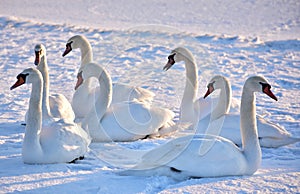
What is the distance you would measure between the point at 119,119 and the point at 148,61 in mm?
Result: 3665

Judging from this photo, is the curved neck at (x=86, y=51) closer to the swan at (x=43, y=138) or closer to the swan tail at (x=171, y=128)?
the swan tail at (x=171, y=128)

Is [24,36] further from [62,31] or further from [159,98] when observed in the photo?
[159,98]

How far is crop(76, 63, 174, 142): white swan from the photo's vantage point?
648 cm

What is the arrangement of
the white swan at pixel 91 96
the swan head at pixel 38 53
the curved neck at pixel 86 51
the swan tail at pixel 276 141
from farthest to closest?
1. the curved neck at pixel 86 51
2. the white swan at pixel 91 96
3. the swan head at pixel 38 53
4. the swan tail at pixel 276 141

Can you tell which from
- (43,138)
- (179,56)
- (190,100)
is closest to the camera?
(43,138)

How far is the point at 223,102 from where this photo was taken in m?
6.55

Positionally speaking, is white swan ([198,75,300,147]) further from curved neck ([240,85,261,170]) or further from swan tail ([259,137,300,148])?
curved neck ([240,85,261,170])

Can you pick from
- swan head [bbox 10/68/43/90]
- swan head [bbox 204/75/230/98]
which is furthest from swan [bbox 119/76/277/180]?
swan head [bbox 204/75/230/98]

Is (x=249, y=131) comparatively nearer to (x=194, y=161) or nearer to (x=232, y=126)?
(x=194, y=161)

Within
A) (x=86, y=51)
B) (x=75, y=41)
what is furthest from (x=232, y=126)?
(x=75, y=41)

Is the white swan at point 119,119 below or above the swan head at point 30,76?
below

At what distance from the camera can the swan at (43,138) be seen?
17.7ft

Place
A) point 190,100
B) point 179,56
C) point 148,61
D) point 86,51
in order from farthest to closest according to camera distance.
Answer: point 148,61 → point 86,51 → point 179,56 → point 190,100

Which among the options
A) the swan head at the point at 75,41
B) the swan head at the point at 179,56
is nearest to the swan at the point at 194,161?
the swan head at the point at 179,56
